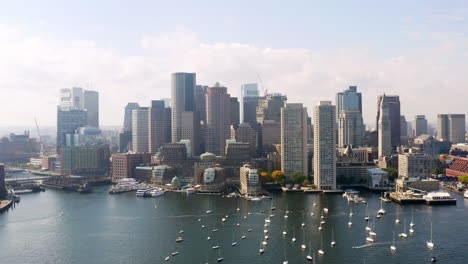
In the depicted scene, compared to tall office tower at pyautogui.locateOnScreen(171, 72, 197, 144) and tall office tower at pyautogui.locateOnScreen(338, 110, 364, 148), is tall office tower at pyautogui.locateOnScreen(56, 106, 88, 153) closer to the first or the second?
tall office tower at pyautogui.locateOnScreen(171, 72, 197, 144)

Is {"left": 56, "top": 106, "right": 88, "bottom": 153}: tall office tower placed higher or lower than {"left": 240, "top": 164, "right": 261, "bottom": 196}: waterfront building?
higher

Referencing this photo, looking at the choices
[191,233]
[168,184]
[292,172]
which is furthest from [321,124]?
[191,233]

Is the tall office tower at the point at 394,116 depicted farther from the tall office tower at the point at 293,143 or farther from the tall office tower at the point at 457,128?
the tall office tower at the point at 293,143

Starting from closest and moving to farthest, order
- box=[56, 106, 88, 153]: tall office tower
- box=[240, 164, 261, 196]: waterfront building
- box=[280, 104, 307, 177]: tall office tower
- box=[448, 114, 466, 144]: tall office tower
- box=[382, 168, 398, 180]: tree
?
box=[240, 164, 261, 196]: waterfront building < box=[280, 104, 307, 177]: tall office tower < box=[382, 168, 398, 180]: tree < box=[56, 106, 88, 153]: tall office tower < box=[448, 114, 466, 144]: tall office tower

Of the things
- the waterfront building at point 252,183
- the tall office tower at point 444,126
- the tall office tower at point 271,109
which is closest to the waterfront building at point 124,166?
the waterfront building at point 252,183

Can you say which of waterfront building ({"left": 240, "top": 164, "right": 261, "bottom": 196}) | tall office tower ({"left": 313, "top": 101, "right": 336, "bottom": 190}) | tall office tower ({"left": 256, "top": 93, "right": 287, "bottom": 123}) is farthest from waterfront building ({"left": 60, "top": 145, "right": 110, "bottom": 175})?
tall office tower ({"left": 313, "top": 101, "right": 336, "bottom": 190})

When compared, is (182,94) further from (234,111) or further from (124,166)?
(124,166)
